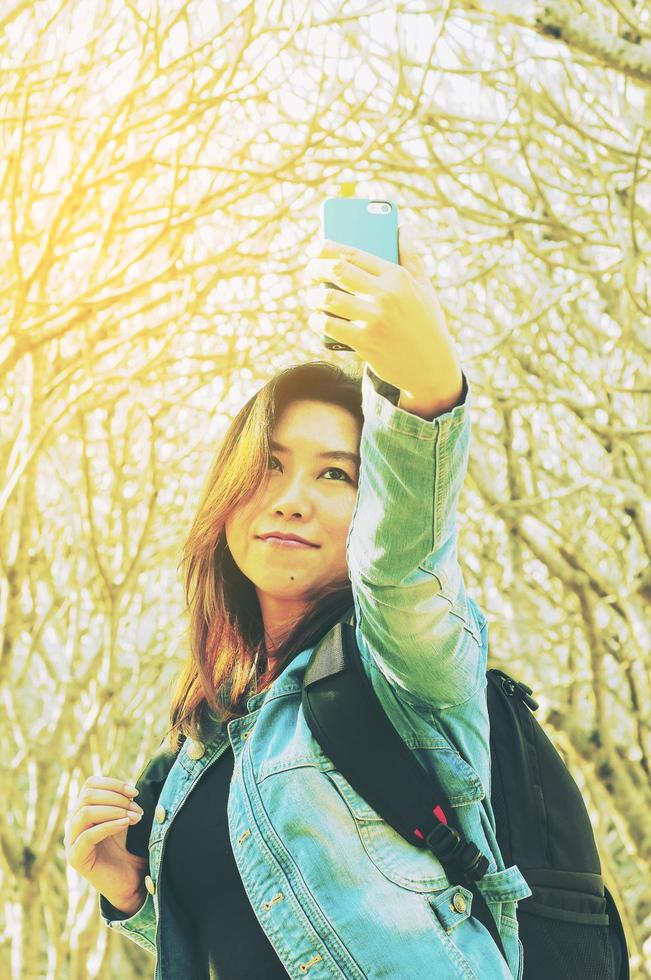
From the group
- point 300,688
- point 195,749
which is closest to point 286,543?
point 300,688

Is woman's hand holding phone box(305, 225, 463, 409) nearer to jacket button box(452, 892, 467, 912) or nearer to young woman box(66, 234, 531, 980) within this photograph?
young woman box(66, 234, 531, 980)

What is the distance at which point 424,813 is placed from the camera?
4.03ft

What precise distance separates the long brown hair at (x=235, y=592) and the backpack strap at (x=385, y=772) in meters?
0.26

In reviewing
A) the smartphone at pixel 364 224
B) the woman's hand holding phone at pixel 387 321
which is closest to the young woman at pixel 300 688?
the woman's hand holding phone at pixel 387 321

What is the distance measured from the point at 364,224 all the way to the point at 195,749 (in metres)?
0.85

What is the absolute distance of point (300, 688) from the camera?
1.46 metres

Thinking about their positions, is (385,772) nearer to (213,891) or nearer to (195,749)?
(213,891)

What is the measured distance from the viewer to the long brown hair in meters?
1.62

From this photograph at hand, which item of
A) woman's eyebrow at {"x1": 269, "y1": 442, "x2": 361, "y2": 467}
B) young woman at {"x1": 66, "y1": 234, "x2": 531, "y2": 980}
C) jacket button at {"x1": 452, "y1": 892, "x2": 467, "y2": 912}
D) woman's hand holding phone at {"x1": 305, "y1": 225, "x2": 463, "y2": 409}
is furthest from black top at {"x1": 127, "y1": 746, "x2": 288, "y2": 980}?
woman's hand holding phone at {"x1": 305, "y1": 225, "x2": 463, "y2": 409}

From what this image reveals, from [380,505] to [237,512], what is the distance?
0.61m

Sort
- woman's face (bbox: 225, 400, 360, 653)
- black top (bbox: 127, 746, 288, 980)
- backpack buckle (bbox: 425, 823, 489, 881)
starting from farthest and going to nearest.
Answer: woman's face (bbox: 225, 400, 360, 653) → black top (bbox: 127, 746, 288, 980) → backpack buckle (bbox: 425, 823, 489, 881)

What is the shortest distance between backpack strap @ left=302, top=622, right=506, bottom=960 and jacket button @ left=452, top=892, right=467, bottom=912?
16 mm

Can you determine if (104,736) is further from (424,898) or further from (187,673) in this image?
(424,898)

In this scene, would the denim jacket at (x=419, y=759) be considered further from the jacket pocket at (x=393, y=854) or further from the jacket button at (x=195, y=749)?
Answer: the jacket button at (x=195, y=749)
